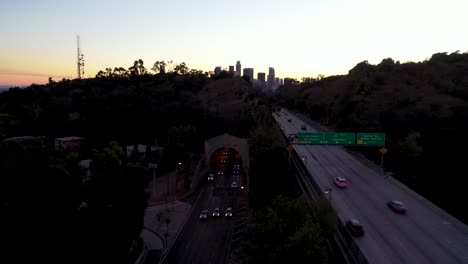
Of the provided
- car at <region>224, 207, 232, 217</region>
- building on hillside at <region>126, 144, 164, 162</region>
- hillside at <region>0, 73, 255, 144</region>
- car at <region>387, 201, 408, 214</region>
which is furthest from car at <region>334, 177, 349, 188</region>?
hillside at <region>0, 73, 255, 144</region>

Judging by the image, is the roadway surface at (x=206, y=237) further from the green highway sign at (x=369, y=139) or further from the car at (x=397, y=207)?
the green highway sign at (x=369, y=139)

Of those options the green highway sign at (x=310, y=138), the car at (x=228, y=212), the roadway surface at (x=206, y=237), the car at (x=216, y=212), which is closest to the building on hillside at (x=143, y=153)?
the roadway surface at (x=206, y=237)

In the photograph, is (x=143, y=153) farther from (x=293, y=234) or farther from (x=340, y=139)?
A: (x=293, y=234)

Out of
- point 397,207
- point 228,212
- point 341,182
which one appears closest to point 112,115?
point 228,212

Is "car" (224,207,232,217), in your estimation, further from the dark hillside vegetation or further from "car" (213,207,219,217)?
the dark hillside vegetation

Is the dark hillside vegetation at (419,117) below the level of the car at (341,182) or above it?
above

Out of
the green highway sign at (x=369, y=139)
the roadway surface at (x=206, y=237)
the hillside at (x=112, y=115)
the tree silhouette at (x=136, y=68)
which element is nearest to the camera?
the roadway surface at (x=206, y=237)

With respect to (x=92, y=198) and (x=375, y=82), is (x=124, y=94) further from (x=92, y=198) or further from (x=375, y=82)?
(x=92, y=198)

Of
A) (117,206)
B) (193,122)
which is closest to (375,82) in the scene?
(193,122)
